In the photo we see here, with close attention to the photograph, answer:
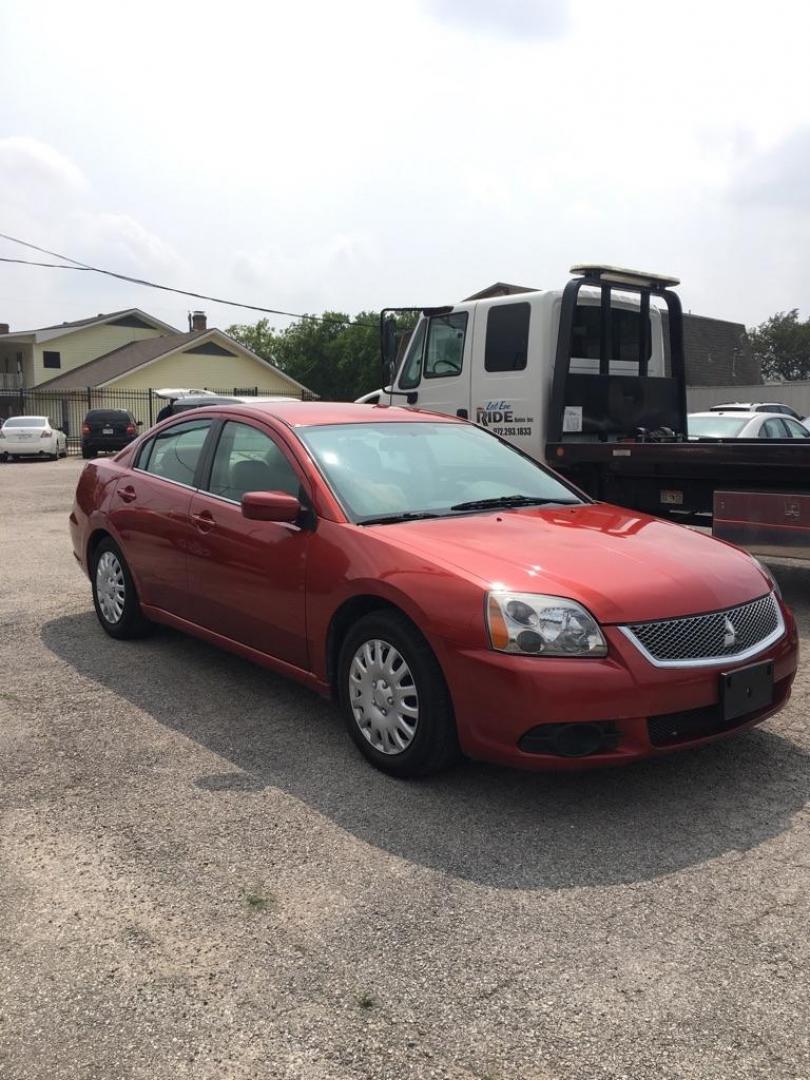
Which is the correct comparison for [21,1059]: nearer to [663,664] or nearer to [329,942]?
[329,942]

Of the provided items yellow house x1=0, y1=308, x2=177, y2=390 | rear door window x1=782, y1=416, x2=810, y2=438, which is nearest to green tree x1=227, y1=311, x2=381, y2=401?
yellow house x1=0, y1=308, x2=177, y2=390

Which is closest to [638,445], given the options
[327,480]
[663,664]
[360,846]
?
[327,480]

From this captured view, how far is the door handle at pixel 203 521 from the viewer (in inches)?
196

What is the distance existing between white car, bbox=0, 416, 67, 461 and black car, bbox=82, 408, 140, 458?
3.26 feet

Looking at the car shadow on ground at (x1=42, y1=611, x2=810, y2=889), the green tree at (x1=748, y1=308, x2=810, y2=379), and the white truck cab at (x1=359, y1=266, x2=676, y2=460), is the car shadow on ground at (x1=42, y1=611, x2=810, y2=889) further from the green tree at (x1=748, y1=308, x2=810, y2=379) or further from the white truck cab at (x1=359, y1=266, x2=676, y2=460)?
the green tree at (x1=748, y1=308, x2=810, y2=379)

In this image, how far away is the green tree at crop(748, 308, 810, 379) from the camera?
8794cm

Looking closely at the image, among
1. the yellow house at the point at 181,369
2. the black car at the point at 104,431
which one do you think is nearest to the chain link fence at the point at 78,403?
the yellow house at the point at 181,369

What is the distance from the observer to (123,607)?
592 cm

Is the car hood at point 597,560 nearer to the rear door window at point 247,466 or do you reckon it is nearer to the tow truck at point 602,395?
the rear door window at point 247,466

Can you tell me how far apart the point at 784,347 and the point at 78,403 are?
68014 millimetres

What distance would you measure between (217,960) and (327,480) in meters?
2.32

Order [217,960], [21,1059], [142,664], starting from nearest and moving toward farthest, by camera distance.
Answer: [21,1059] < [217,960] < [142,664]

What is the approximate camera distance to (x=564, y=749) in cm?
347

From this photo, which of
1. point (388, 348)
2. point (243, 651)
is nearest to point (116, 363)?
point (388, 348)
